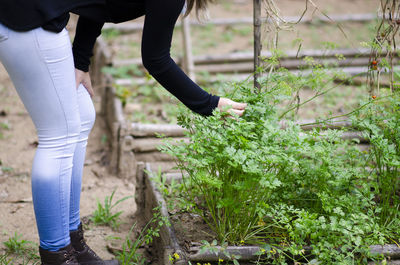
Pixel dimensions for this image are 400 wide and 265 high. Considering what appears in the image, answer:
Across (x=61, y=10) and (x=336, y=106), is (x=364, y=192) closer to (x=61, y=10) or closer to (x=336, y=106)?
(x=61, y=10)

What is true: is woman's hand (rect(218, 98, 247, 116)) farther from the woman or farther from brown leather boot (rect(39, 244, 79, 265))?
brown leather boot (rect(39, 244, 79, 265))

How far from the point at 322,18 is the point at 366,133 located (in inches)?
279

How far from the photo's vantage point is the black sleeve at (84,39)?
2.11 m

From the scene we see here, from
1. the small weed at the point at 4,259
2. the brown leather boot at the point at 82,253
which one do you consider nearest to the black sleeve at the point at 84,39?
the brown leather boot at the point at 82,253

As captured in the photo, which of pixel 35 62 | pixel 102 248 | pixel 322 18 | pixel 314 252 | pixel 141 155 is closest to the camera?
pixel 35 62

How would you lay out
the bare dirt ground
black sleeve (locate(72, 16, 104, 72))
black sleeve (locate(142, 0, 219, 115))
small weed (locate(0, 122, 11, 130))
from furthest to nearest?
small weed (locate(0, 122, 11, 130))
the bare dirt ground
black sleeve (locate(72, 16, 104, 72))
black sleeve (locate(142, 0, 219, 115))

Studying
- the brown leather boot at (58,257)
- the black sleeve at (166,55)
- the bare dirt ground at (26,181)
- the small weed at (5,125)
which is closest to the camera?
the black sleeve at (166,55)

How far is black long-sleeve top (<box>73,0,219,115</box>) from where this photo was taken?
1.73m

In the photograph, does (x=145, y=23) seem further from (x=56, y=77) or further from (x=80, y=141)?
(x=80, y=141)

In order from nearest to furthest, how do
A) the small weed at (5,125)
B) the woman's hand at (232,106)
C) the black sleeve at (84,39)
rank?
1. the woman's hand at (232,106)
2. the black sleeve at (84,39)
3. the small weed at (5,125)

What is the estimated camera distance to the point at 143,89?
17.0 feet

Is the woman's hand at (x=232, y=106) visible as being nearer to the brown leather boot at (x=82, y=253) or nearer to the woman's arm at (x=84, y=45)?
the woman's arm at (x=84, y=45)

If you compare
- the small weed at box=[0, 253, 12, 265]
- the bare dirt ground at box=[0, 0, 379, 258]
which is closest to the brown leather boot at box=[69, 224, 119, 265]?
the small weed at box=[0, 253, 12, 265]

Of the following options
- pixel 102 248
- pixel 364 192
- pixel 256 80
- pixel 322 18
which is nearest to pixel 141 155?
pixel 102 248
